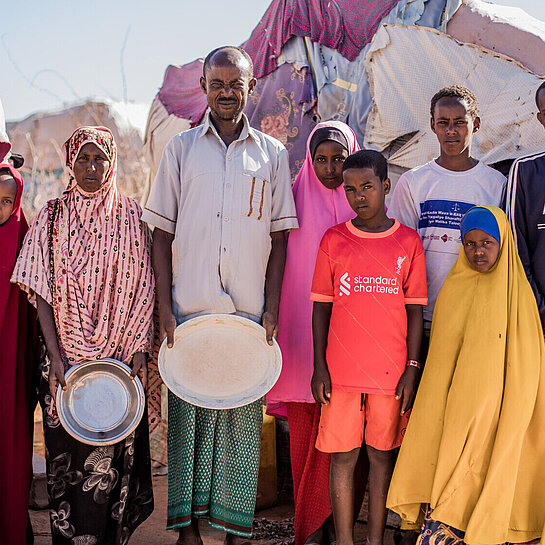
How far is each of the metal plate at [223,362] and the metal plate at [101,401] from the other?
0.19m

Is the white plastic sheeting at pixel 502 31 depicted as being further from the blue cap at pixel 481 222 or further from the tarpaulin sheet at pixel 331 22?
the blue cap at pixel 481 222

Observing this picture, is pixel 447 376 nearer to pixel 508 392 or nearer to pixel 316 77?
pixel 508 392

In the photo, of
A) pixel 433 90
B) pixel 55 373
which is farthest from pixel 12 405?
pixel 433 90

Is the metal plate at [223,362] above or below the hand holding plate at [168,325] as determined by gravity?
below

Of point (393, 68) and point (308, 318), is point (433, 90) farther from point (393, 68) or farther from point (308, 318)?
point (308, 318)

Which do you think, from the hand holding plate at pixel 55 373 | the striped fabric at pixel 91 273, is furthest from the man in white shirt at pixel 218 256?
the hand holding plate at pixel 55 373

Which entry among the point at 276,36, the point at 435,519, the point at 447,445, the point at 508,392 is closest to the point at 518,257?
the point at 508,392

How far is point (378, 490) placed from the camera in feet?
9.96

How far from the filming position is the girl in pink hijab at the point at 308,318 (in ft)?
11.1

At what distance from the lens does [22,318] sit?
3393mm

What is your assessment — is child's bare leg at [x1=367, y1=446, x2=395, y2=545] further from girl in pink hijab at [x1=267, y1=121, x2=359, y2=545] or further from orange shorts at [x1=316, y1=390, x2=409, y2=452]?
girl in pink hijab at [x1=267, y1=121, x2=359, y2=545]

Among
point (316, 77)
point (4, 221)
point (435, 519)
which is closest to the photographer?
point (435, 519)

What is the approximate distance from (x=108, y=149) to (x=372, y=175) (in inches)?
45.7

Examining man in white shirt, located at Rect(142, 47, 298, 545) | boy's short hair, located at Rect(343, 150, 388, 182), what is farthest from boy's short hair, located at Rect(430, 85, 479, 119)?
man in white shirt, located at Rect(142, 47, 298, 545)
